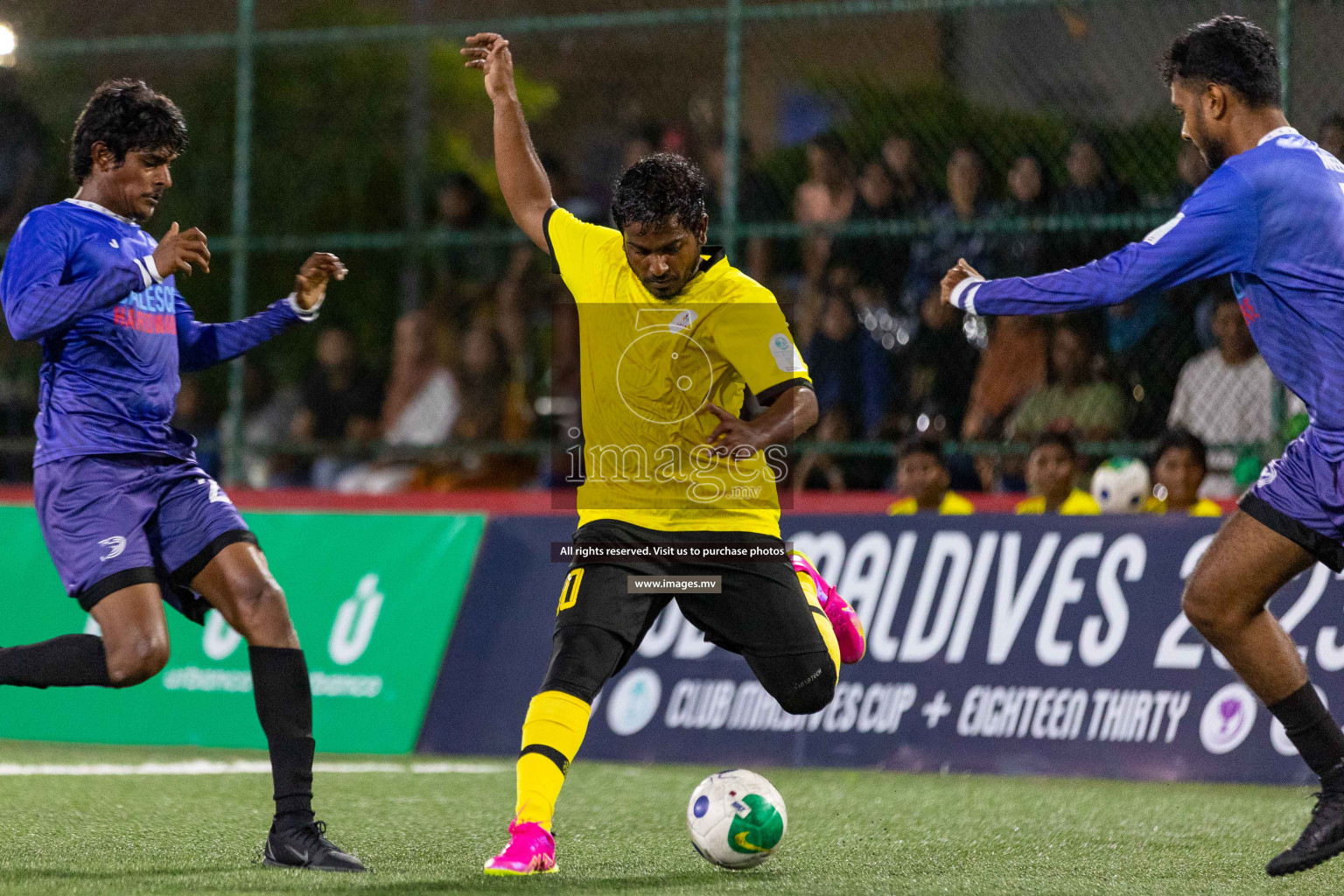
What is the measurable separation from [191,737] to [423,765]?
4.95ft

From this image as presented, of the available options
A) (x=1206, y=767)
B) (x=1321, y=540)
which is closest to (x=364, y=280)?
(x=1206, y=767)

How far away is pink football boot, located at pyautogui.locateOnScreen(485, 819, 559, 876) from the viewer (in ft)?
16.6

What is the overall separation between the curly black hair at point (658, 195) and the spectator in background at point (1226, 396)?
15.4 ft

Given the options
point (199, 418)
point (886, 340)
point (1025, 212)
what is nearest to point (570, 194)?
point (199, 418)

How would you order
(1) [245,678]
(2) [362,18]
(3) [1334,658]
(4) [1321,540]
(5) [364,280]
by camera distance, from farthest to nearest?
(2) [362,18]
(5) [364,280]
(1) [245,678]
(3) [1334,658]
(4) [1321,540]

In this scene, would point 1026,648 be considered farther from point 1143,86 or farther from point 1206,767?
point 1143,86

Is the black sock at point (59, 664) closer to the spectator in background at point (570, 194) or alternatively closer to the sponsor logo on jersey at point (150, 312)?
the sponsor logo on jersey at point (150, 312)

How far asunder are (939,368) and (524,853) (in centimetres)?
580

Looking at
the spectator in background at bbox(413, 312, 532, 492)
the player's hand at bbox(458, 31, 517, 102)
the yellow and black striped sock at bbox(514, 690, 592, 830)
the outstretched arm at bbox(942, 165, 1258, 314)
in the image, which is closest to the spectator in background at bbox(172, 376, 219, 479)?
the spectator in background at bbox(413, 312, 532, 492)

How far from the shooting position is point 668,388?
5.43 metres

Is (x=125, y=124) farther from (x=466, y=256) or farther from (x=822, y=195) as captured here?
(x=466, y=256)

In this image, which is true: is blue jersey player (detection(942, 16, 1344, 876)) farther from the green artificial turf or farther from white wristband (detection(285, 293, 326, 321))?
white wristband (detection(285, 293, 326, 321))

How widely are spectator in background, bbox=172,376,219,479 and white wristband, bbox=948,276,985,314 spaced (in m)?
7.96

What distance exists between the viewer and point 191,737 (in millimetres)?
9430
